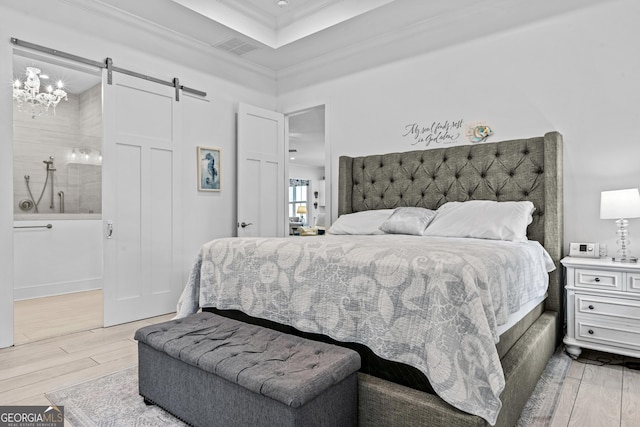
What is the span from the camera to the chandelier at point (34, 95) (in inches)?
175

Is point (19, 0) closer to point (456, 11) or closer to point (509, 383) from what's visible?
point (456, 11)

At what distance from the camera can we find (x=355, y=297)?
161cm

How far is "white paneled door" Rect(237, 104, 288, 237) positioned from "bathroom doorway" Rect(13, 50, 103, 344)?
1689mm

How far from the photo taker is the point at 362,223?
3.30 meters

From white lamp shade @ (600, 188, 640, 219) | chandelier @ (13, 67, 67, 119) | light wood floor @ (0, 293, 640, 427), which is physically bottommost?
light wood floor @ (0, 293, 640, 427)

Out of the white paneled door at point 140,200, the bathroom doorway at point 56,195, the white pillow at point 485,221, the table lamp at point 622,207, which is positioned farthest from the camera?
the bathroom doorway at point 56,195

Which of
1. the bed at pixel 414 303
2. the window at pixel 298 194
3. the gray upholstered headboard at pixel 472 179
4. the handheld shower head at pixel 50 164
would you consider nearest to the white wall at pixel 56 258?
the handheld shower head at pixel 50 164

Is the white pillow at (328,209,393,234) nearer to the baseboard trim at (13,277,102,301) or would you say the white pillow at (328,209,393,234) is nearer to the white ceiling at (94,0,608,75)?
the white ceiling at (94,0,608,75)

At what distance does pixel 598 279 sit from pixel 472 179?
3.71 ft

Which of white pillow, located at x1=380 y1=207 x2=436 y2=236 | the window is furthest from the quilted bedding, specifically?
the window

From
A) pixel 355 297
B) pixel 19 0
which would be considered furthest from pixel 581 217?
pixel 19 0

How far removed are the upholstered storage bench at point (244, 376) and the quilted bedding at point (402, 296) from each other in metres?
0.15

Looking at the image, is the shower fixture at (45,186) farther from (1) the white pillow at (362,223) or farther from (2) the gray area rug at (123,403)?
(1) the white pillow at (362,223)

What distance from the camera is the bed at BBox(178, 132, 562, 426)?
1.31 meters
